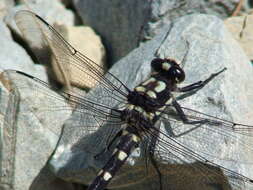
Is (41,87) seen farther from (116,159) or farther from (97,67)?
(116,159)

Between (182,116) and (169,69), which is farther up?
(169,69)

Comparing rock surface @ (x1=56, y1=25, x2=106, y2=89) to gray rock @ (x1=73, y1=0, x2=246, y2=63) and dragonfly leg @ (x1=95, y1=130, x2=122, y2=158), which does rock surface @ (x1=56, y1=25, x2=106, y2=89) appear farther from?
dragonfly leg @ (x1=95, y1=130, x2=122, y2=158)

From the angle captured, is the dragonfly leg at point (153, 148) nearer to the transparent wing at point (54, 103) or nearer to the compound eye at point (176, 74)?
the transparent wing at point (54, 103)

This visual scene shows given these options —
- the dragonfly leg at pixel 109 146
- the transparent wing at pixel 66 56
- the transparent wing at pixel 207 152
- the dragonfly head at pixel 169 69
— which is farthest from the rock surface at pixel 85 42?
the transparent wing at pixel 207 152

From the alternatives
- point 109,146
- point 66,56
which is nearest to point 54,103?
point 66,56

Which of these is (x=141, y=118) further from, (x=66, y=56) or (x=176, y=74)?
(x=66, y=56)

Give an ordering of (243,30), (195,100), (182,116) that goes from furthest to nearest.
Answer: (243,30) < (195,100) < (182,116)

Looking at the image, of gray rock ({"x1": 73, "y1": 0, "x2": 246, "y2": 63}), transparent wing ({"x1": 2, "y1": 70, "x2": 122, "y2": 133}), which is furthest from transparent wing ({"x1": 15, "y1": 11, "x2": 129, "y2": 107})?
gray rock ({"x1": 73, "y1": 0, "x2": 246, "y2": 63})
